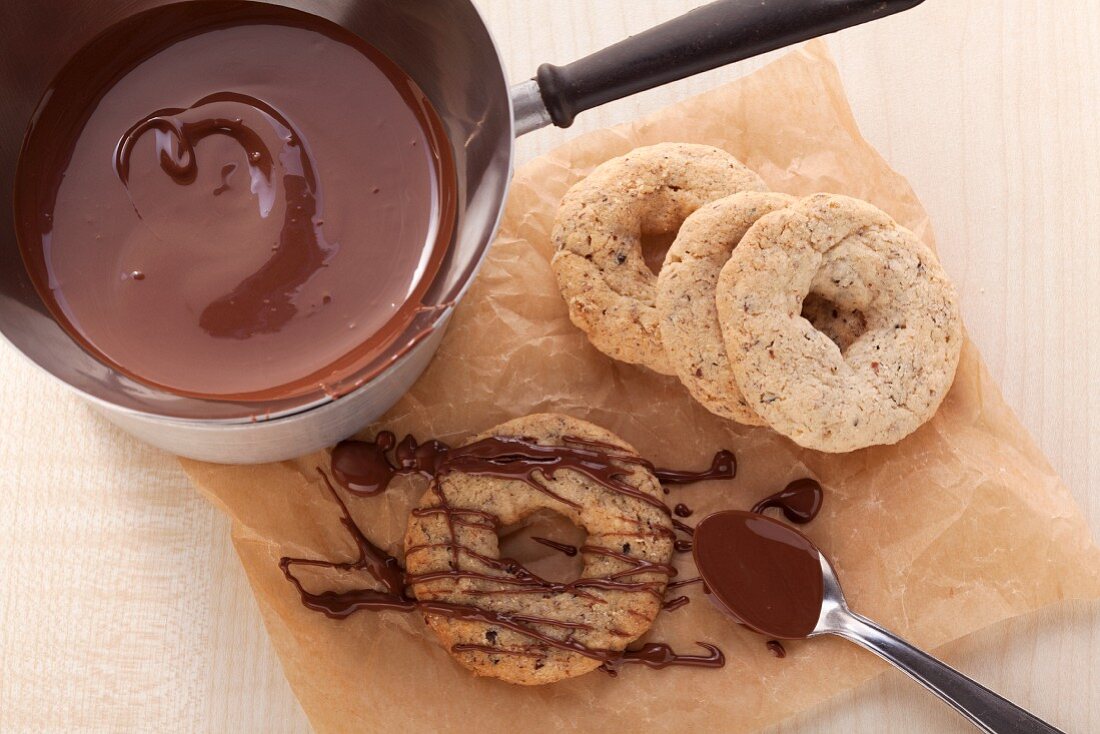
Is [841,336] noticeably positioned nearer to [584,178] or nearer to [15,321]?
[584,178]

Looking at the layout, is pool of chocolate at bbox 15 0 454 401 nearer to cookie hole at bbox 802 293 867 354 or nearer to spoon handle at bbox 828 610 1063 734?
cookie hole at bbox 802 293 867 354

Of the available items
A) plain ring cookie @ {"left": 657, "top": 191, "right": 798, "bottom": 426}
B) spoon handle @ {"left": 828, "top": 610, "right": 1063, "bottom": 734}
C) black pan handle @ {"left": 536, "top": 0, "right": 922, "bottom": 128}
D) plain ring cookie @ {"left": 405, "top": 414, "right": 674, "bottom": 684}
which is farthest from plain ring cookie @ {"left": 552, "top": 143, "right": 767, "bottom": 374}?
spoon handle @ {"left": 828, "top": 610, "right": 1063, "bottom": 734}

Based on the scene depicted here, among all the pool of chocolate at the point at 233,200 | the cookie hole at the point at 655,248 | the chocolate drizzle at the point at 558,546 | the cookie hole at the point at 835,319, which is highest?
the pool of chocolate at the point at 233,200

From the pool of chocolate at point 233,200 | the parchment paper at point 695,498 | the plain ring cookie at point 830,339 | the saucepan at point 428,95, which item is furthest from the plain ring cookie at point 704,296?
the pool of chocolate at point 233,200

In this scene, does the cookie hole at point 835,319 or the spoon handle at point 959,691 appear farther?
the cookie hole at point 835,319

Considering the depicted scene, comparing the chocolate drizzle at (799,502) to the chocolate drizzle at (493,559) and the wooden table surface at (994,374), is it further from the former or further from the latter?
the wooden table surface at (994,374)

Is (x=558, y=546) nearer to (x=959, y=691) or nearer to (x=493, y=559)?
(x=493, y=559)
